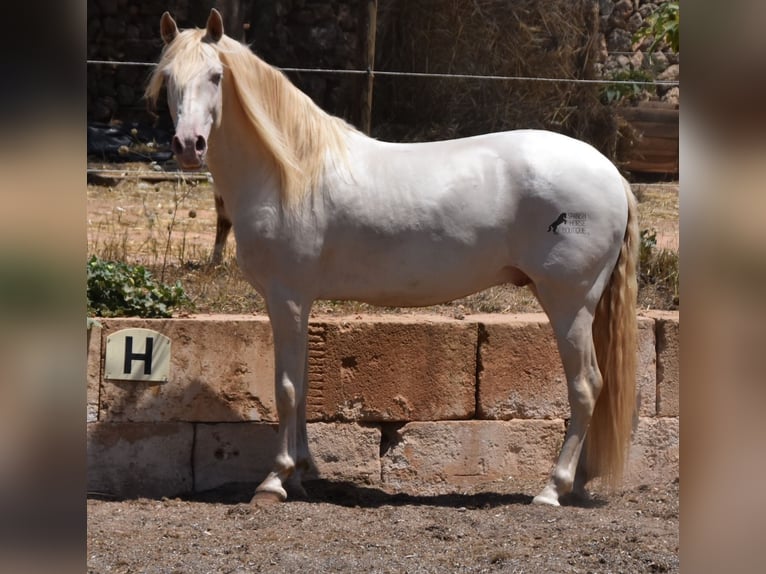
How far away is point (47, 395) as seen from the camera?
1.19 meters

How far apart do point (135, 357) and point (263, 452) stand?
0.82 m

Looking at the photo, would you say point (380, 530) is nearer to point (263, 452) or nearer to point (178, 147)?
point (263, 452)

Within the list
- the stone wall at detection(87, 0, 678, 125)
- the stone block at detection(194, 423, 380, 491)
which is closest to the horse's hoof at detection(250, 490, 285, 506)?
the stone block at detection(194, 423, 380, 491)

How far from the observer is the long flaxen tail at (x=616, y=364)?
4953 mm

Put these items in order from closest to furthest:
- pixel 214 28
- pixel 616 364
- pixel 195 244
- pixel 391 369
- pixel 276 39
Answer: pixel 214 28 → pixel 616 364 → pixel 391 369 → pixel 195 244 → pixel 276 39

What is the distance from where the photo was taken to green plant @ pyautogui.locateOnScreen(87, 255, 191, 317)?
550cm

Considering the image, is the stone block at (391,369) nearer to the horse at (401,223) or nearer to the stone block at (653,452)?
the horse at (401,223)

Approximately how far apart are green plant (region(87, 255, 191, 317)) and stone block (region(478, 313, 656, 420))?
1.65 metres

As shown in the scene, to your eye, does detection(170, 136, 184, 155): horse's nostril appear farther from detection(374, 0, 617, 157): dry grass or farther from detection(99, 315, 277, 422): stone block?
detection(374, 0, 617, 157): dry grass

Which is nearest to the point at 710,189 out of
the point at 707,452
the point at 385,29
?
the point at 707,452

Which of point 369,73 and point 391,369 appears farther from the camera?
point 369,73

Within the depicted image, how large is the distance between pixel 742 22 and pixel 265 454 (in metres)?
4.54

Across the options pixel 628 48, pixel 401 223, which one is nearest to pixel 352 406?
pixel 401 223

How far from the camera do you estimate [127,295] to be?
18.2 ft
